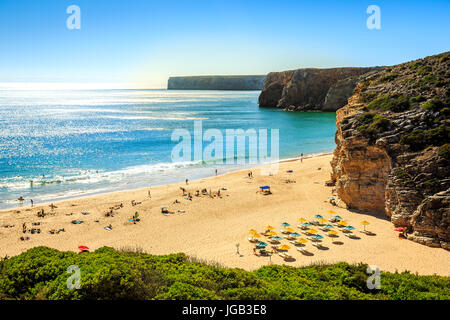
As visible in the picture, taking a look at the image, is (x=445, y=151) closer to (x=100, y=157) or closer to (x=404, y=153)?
(x=404, y=153)

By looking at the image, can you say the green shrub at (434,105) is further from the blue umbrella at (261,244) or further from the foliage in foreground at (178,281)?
the blue umbrella at (261,244)

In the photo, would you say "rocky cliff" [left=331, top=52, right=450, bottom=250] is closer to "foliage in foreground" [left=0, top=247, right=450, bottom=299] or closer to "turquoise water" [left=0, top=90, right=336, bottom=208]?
"foliage in foreground" [left=0, top=247, right=450, bottom=299]

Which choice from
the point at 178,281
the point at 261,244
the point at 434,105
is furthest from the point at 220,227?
the point at 434,105

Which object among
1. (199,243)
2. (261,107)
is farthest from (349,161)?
(261,107)

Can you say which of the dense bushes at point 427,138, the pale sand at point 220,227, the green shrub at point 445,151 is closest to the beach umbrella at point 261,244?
the pale sand at point 220,227

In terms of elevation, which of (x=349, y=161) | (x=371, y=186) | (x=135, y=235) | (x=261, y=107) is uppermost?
(x=261, y=107)

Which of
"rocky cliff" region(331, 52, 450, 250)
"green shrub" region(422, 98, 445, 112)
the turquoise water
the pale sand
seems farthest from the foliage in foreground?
the turquoise water

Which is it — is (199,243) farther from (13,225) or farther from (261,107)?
(261,107)
